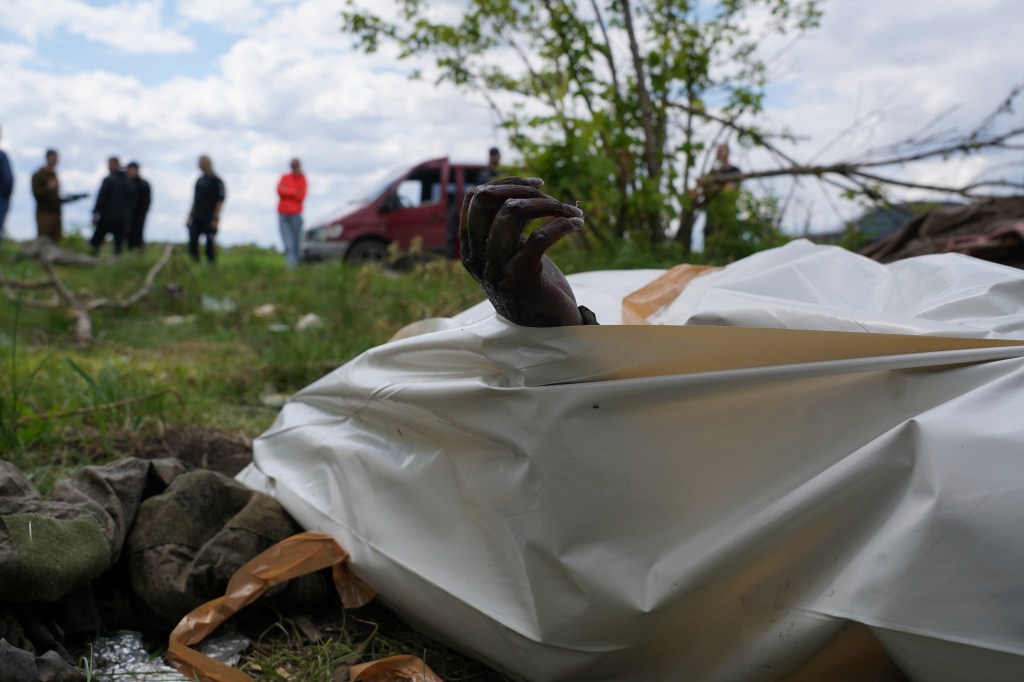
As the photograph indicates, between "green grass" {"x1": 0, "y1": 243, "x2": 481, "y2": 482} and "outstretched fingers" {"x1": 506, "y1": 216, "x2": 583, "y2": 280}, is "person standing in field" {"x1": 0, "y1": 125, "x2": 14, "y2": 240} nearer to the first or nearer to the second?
"green grass" {"x1": 0, "y1": 243, "x2": 481, "y2": 482}

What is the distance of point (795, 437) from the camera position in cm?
134

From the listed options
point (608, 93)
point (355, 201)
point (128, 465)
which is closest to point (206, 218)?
point (355, 201)

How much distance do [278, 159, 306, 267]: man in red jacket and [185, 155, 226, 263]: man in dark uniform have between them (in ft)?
2.55

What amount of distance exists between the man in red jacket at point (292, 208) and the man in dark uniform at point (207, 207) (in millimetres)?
776

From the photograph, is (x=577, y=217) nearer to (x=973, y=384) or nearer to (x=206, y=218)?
(x=973, y=384)

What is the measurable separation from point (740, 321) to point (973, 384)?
372 millimetres

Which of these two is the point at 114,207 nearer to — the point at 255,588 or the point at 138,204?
the point at 138,204

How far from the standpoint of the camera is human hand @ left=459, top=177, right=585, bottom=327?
1.34 metres

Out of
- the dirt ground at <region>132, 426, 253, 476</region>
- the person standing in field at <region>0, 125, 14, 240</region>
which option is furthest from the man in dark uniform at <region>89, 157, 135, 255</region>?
the dirt ground at <region>132, 426, 253, 476</region>

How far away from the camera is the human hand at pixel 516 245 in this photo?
1339mm

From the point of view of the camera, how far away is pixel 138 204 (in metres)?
12.2

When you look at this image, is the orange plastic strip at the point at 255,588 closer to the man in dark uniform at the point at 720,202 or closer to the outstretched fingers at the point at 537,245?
the outstretched fingers at the point at 537,245

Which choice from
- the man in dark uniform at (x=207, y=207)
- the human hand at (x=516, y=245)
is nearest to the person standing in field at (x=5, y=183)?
the man in dark uniform at (x=207, y=207)

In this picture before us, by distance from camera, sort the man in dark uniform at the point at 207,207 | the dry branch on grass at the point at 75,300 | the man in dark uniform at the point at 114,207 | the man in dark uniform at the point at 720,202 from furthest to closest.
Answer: the man in dark uniform at the point at 114,207
the man in dark uniform at the point at 207,207
the dry branch on grass at the point at 75,300
the man in dark uniform at the point at 720,202
